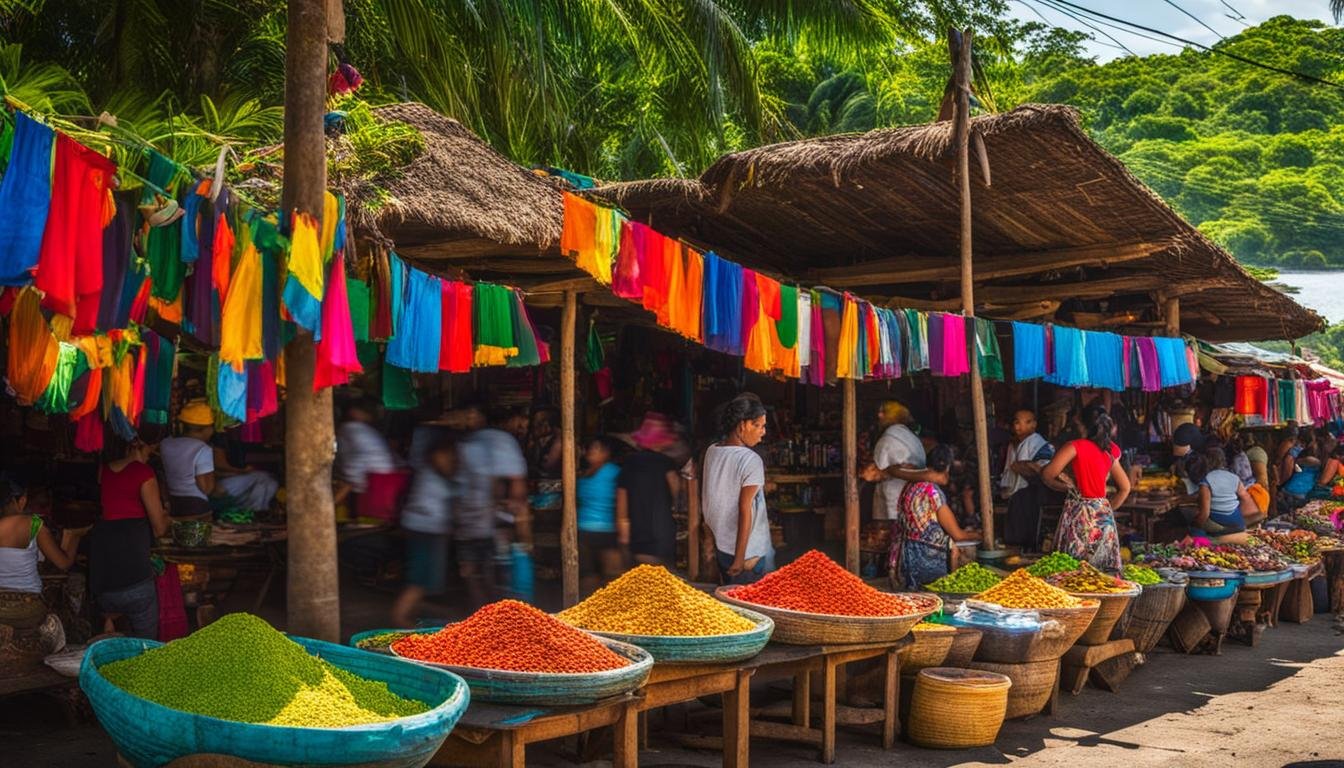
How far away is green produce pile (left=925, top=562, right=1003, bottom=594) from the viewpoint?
27.0ft

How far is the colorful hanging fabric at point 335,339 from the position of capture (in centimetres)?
491

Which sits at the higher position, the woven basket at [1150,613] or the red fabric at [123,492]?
the red fabric at [123,492]

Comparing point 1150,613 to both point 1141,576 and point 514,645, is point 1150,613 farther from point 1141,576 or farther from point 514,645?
point 514,645

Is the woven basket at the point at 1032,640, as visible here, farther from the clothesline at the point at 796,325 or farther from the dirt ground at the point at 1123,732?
the clothesline at the point at 796,325

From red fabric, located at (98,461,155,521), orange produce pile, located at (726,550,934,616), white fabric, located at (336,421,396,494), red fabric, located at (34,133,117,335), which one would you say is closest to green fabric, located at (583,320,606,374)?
white fabric, located at (336,421,396,494)

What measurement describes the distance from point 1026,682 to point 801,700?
157cm

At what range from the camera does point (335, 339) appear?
4.93 metres

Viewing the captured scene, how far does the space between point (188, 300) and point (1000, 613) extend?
16.5ft

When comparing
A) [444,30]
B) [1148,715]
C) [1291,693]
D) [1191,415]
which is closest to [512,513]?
[1148,715]

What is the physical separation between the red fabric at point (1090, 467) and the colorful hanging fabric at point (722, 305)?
325 cm

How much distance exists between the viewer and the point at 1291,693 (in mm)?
8711

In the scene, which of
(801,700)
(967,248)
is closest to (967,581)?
(801,700)

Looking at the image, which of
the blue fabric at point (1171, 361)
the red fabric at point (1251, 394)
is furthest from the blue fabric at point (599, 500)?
the red fabric at point (1251, 394)

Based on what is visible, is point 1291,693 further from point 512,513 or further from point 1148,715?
point 512,513
